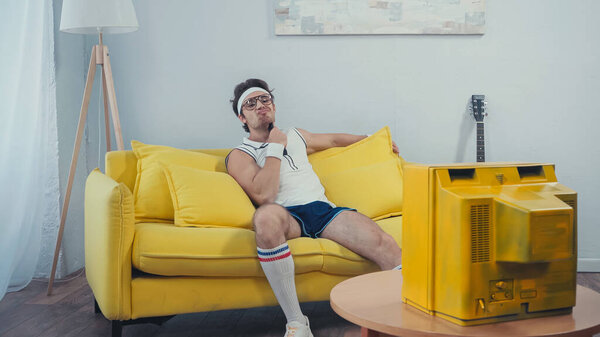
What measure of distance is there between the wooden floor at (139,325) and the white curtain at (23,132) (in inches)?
7.2

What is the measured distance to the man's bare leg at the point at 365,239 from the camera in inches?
87.7

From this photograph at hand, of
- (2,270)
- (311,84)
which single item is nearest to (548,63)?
(311,84)

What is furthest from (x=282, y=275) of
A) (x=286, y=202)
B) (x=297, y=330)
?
(x=286, y=202)

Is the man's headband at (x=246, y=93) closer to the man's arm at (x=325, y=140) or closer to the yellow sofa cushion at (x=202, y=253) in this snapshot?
the man's arm at (x=325, y=140)

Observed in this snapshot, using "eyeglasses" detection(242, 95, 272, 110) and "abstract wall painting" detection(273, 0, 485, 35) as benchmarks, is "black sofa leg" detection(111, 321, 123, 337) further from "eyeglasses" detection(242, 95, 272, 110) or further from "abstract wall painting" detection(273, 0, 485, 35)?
"abstract wall painting" detection(273, 0, 485, 35)

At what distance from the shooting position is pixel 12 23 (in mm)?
2807

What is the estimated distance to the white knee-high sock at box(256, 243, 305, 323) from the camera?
211cm

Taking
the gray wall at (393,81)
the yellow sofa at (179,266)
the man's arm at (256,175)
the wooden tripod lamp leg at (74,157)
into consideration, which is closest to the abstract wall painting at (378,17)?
the gray wall at (393,81)

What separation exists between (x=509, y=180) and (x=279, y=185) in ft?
4.72

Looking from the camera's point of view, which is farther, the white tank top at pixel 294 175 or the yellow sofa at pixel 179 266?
the white tank top at pixel 294 175

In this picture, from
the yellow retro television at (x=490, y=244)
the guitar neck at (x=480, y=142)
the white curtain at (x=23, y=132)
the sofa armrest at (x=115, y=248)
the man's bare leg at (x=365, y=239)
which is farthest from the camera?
the guitar neck at (x=480, y=142)

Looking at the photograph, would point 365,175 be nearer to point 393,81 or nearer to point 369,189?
point 369,189

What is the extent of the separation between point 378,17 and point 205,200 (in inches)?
62.5

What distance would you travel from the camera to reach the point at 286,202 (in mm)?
2537
